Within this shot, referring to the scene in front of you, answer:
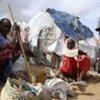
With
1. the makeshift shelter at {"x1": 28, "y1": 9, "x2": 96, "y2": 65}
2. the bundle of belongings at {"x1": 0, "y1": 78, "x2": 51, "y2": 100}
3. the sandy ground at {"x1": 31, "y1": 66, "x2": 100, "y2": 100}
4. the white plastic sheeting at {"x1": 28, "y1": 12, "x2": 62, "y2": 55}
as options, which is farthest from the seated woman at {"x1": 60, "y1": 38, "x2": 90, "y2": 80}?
the bundle of belongings at {"x1": 0, "y1": 78, "x2": 51, "y2": 100}

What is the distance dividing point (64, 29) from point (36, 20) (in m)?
1.11

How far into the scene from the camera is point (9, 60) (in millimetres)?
7996

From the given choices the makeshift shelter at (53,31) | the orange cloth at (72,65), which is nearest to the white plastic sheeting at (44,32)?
the makeshift shelter at (53,31)

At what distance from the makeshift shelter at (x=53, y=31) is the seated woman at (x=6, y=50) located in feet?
16.0

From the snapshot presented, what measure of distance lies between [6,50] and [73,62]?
2.50m

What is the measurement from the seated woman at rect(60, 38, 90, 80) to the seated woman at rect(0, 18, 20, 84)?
2.02 metres

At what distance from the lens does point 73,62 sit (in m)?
9.93

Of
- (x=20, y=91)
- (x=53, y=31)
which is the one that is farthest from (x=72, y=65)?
(x=53, y=31)

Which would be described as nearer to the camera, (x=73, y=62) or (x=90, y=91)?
(x=90, y=91)

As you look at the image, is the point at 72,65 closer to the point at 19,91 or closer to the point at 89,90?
the point at 89,90

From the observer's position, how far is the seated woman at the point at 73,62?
988 centimetres

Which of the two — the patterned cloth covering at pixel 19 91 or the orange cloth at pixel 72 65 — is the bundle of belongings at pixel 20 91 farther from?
the orange cloth at pixel 72 65

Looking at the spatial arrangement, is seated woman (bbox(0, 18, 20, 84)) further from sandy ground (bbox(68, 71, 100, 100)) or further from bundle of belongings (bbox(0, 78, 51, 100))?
bundle of belongings (bbox(0, 78, 51, 100))

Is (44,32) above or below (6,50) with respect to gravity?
above
